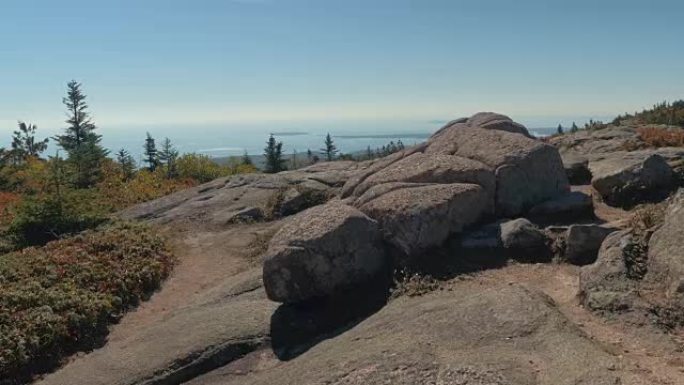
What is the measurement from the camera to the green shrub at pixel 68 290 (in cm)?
1419

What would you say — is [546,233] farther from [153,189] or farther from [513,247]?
[153,189]

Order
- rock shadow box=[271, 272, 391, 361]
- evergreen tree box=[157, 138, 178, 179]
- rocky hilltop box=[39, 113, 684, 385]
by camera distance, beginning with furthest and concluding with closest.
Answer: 1. evergreen tree box=[157, 138, 178, 179]
2. rock shadow box=[271, 272, 391, 361]
3. rocky hilltop box=[39, 113, 684, 385]

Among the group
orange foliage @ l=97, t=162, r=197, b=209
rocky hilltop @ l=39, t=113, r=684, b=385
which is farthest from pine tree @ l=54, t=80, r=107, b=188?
rocky hilltop @ l=39, t=113, r=684, b=385

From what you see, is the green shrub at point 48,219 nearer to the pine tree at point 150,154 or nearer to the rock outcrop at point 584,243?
the rock outcrop at point 584,243

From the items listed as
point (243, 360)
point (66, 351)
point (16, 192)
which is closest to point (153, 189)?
point (16, 192)

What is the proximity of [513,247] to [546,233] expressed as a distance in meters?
1.07

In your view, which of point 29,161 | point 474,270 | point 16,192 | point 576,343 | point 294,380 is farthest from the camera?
point 29,161

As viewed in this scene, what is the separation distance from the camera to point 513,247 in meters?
14.0

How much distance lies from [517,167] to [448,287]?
5479 millimetres

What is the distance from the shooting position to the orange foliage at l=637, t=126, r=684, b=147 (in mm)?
25936

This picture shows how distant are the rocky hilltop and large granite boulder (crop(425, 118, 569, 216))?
0.06m

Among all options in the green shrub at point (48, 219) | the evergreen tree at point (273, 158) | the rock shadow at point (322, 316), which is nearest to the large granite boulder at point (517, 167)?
the rock shadow at point (322, 316)

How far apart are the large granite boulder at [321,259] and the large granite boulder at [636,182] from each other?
8.54 m

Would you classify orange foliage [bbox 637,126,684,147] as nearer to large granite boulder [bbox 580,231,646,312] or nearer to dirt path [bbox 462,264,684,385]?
large granite boulder [bbox 580,231,646,312]
